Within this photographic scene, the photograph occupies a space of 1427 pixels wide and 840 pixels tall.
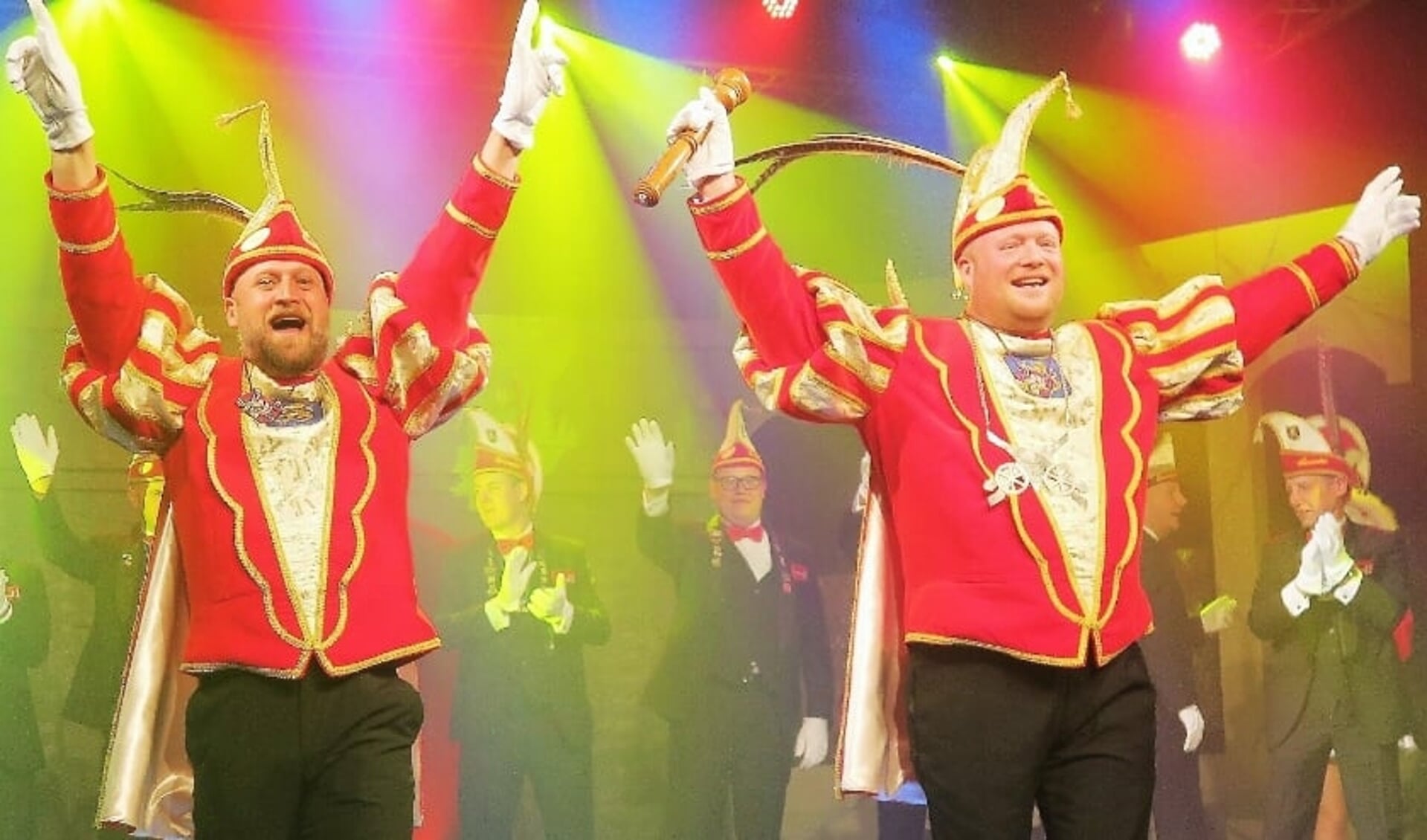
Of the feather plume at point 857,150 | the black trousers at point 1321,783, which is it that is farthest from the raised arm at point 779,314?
Answer: the black trousers at point 1321,783

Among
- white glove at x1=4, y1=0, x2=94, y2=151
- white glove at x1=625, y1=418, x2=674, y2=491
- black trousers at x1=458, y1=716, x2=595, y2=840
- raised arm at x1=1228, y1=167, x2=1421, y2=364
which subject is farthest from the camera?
white glove at x1=625, y1=418, x2=674, y2=491

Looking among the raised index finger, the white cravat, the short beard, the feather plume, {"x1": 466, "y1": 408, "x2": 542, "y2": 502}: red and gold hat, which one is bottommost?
the white cravat

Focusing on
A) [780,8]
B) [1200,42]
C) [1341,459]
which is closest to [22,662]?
[780,8]

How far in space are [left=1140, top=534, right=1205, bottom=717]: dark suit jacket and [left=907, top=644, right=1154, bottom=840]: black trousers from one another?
2.18m

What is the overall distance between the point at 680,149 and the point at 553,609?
2148 mm

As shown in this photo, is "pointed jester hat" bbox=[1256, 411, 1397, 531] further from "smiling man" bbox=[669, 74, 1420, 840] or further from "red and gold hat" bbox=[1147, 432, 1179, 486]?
"smiling man" bbox=[669, 74, 1420, 840]

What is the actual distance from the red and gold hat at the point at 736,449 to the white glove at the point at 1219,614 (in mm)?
1478

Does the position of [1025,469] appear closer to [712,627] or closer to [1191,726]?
[712,627]

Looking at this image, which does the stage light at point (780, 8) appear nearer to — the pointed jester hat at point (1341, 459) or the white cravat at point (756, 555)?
the white cravat at point (756, 555)

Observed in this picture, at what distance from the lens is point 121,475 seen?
164 inches

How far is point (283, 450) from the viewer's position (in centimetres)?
264

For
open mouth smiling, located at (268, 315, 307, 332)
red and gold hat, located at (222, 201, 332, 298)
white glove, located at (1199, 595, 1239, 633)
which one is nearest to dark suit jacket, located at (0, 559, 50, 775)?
red and gold hat, located at (222, 201, 332, 298)

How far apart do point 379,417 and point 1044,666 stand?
1.21m

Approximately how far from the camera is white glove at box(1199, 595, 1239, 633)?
4895mm
